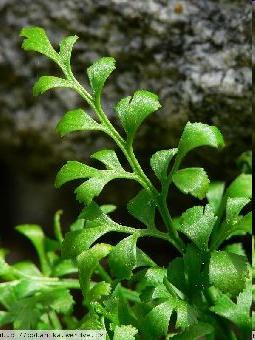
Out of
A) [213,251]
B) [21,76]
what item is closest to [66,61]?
[213,251]

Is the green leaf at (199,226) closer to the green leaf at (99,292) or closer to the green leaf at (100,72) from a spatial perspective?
the green leaf at (99,292)

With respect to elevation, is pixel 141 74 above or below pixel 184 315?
above

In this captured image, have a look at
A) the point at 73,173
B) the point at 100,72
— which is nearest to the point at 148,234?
the point at 73,173

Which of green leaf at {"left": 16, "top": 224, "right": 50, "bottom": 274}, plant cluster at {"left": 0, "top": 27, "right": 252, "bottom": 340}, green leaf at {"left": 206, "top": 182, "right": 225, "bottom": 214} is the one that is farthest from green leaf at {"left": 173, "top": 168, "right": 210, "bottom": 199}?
green leaf at {"left": 16, "top": 224, "right": 50, "bottom": 274}

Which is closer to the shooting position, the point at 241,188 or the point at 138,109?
the point at 138,109

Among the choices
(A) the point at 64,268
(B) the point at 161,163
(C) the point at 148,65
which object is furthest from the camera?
(C) the point at 148,65

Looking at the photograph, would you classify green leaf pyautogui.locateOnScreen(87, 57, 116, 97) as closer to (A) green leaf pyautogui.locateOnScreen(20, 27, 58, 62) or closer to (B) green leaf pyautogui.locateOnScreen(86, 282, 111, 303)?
(A) green leaf pyautogui.locateOnScreen(20, 27, 58, 62)

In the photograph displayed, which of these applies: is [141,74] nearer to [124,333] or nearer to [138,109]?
[138,109]

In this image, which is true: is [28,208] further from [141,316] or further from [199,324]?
[199,324]
